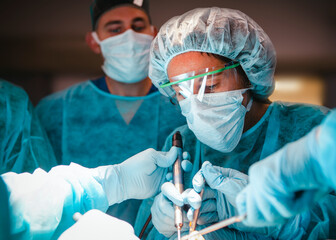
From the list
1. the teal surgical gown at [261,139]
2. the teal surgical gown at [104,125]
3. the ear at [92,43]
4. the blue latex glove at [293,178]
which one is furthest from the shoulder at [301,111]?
the ear at [92,43]

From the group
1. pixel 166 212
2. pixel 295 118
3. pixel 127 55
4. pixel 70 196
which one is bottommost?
pixel 166 212

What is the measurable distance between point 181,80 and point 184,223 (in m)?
0.55

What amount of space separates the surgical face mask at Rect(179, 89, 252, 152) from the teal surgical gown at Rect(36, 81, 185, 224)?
0.34 m

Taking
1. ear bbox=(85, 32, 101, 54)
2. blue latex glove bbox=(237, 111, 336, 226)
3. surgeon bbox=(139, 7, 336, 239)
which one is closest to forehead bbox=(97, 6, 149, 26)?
ear bbox=(85, 32, 101, 54)

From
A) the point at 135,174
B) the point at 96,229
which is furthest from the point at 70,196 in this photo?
the point at 135,174

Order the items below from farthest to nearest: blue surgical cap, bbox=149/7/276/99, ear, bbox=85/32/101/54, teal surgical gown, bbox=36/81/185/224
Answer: ear, bbox=85/32/101/54
teal surgical gown, bbox=36/81/185/224
blue surgical cap, bbox=149/7/276/99

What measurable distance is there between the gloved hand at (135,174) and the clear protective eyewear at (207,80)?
255mm

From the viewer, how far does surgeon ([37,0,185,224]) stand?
1.75 m

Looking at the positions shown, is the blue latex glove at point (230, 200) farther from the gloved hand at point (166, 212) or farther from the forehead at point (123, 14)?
the forehead at point (123, 14)

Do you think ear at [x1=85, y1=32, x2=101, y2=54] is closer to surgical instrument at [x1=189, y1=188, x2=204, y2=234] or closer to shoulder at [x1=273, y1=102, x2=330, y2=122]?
shoulder at [x1=273, y1=102, x2=330, y2=122]

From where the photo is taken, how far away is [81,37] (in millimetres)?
2035

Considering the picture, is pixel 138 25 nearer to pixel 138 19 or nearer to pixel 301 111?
pixel 138 19

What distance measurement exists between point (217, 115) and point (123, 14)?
3.10 ft

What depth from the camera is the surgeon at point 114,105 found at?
1749 mm
